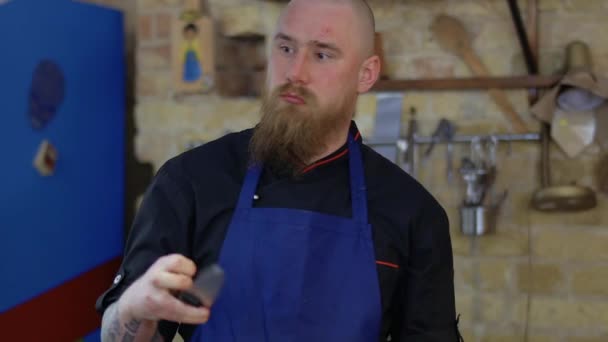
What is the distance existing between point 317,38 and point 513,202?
3.21ft

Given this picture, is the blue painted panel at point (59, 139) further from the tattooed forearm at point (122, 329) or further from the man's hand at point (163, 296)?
the man's hand at point (163, 296)

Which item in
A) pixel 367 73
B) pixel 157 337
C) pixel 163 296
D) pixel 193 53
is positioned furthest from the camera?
pixel 193 53

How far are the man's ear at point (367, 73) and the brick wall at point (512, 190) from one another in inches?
28.0

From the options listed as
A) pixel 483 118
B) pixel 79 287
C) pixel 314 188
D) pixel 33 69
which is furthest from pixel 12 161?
pixel 483 118

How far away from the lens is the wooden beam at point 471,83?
202 centimetres

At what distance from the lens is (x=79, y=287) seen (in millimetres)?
2211

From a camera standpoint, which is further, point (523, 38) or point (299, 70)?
point (523, 38)

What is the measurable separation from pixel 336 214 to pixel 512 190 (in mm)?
890

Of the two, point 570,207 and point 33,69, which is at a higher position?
point 33,69

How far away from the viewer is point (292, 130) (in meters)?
1.33

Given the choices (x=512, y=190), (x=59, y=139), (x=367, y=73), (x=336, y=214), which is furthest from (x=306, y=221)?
(x=59, y=139)

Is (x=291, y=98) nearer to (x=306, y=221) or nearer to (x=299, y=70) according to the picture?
(x=299, y=70)

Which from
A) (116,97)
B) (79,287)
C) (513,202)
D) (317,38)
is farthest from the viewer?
(116,97)

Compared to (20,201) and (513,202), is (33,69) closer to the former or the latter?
(20,201)
